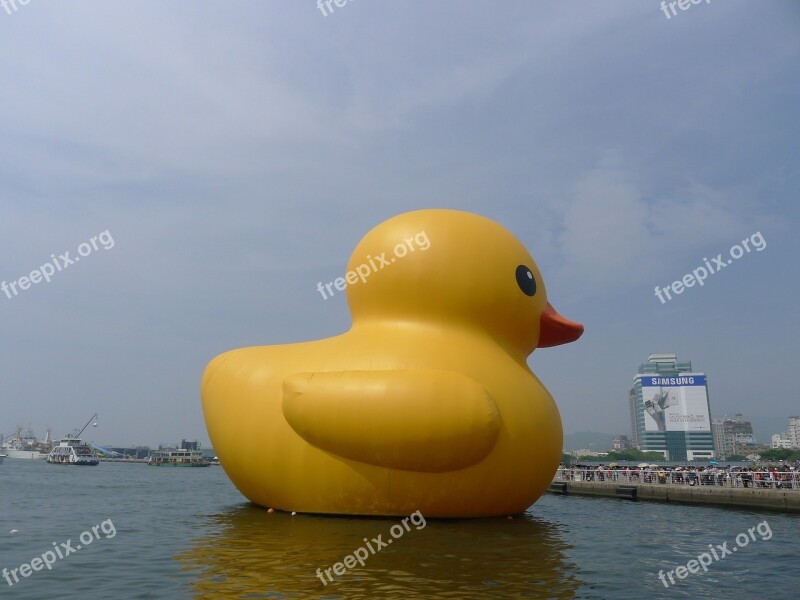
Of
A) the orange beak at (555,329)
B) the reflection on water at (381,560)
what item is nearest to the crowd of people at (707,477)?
the orange beak at (555,329)

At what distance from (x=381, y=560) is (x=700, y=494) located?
15909 mm

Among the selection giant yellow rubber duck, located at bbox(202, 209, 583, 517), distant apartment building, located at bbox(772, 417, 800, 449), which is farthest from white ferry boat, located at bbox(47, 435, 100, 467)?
distant apartment building, located at bbox(772, 417, 800, 449)

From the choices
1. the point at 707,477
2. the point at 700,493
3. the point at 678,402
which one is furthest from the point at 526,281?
the point at 678,402

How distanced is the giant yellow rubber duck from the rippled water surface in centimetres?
83

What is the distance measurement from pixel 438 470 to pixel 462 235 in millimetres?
4792

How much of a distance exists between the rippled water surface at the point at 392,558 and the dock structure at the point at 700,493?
2.89 meters

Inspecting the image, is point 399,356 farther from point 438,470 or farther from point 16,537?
point 16,537

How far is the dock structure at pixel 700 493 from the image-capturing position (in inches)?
723

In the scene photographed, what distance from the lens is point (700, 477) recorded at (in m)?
24.7

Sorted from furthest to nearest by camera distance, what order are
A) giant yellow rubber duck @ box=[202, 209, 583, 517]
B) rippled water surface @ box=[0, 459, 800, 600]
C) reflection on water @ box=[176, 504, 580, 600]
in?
giant yellow rubber duck @ box=[202, 209, 583, 517]
rippled water surface @ box=[0, 459, 800, 600]
reflection on water @ box=[176, 504, 580, 600]

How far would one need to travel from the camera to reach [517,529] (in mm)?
12156

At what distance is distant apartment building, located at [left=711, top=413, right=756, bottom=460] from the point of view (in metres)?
144

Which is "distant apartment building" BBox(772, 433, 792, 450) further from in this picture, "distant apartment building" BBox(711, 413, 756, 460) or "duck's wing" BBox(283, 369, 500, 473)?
"duck's wing" BBox(283, 369, 500, 473)

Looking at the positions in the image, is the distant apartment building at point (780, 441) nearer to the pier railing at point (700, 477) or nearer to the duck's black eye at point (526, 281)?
the pier railing at point (700, 477)
